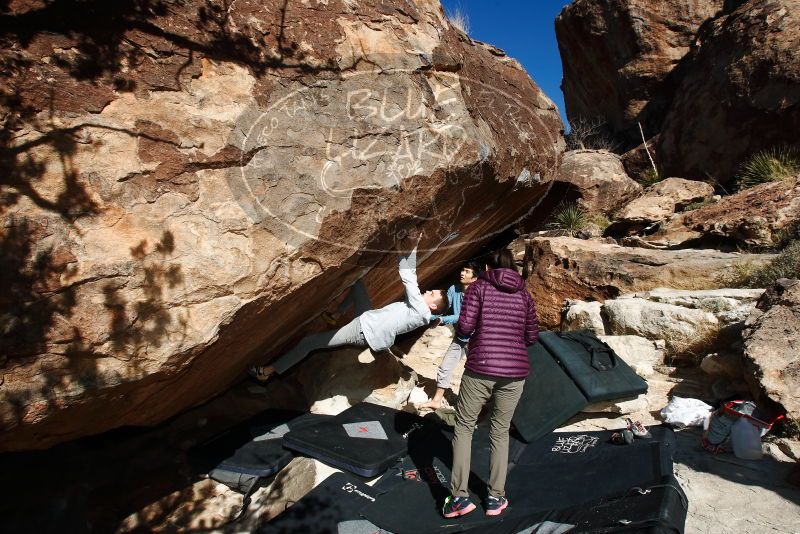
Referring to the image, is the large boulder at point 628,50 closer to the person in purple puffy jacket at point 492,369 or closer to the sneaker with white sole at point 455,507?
the person in purple puffy jacket at point 492,369

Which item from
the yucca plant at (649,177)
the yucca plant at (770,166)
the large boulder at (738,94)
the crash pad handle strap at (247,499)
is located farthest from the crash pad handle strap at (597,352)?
the yucca plant at (649,177)

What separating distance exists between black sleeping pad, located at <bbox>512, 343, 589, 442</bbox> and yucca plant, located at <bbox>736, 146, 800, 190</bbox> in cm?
650

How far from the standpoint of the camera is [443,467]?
10.4 ft

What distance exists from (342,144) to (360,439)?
1.91 metres

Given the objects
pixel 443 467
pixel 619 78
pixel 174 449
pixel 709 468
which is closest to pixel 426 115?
pixel 443 467

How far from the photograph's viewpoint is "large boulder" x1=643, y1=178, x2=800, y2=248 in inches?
233

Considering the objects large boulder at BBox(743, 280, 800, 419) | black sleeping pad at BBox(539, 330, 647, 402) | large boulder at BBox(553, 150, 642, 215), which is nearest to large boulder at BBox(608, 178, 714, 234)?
large boulder at BBox(553, 150, 642, 215)

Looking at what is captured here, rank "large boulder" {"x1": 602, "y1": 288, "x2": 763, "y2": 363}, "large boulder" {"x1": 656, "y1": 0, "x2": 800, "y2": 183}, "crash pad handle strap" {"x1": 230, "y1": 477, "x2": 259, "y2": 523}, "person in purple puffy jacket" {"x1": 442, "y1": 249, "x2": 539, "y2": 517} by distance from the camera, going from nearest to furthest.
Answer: "person in purple puffy jacket" {"x1": 442, "y1": 249, "x2": 539, "y2": 517} < "crash pad handle strap" {"x1": 230, "y1": 477, "x2": 259, "y2": 523} < "large boulder" {"x1": 602, "y1": 288, "x2": 763, "y2": 363} < "large boulder" {"x1": 656, "y1": 0, "x2": 800, "y2": 183}

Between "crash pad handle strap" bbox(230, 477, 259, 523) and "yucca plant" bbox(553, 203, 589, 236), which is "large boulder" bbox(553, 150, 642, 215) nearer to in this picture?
"yucca plant" bbox(553, 203, 589, 236)

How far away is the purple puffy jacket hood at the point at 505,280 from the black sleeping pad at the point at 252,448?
1.78 metres

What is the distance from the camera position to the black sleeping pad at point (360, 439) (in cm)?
317

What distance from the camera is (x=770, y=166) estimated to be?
846 cm

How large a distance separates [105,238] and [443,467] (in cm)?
227

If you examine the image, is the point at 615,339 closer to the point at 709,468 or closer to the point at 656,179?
the point at 709,468
